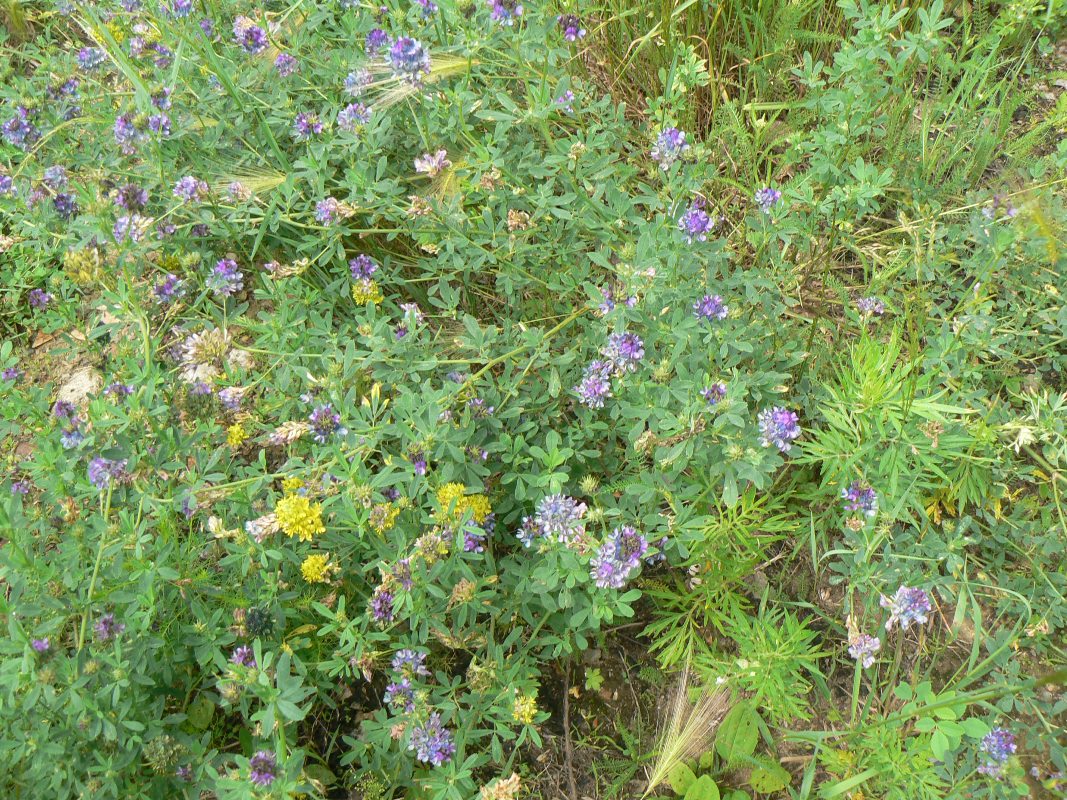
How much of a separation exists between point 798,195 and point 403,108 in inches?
64.8

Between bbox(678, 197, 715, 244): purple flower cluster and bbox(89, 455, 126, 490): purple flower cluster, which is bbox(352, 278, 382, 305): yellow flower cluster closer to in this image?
bbox(89, 455, 126, 490): purple flower cluster

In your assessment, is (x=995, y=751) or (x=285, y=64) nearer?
(x=995, y=751)

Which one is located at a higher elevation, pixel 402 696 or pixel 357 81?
pixel 357 81

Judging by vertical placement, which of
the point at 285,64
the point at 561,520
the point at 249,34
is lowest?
the point at 561,520

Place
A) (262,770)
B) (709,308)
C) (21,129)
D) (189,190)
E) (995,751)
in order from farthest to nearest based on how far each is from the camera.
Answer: (21,129)
(189,190)
(709,308)
(995,751)
(262,770)

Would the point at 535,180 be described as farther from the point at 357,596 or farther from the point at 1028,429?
the point at 1028,429

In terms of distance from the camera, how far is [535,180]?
3.38 meters

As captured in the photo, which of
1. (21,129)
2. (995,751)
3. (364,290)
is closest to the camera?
(995,751)

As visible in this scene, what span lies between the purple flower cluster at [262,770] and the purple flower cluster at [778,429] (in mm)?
1640

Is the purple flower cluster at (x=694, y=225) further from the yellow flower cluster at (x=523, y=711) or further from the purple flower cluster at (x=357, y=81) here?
the yellow flower cluster at (x=523, y=711)

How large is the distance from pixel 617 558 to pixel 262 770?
112 cm

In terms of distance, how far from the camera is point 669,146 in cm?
275

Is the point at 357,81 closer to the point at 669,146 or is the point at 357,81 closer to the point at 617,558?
the point at 669,146

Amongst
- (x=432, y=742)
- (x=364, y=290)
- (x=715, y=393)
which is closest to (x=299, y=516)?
(x=432, y=742)
